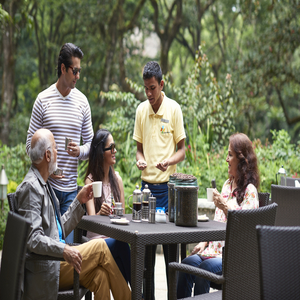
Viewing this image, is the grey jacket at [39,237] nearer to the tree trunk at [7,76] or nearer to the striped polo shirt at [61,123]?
the striped polo shirt at [61,123]

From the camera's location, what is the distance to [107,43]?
18781mm

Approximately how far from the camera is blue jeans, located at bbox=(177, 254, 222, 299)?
10.5ft

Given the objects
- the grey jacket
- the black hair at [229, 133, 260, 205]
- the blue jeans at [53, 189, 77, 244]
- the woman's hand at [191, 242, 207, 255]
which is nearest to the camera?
the grey jacket

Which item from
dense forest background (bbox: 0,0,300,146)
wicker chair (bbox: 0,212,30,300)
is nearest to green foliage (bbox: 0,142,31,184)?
dense forest background (bbox: 0,0,300,146)

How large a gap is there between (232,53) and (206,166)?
1282 centimetres

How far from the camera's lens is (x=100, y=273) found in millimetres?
3123

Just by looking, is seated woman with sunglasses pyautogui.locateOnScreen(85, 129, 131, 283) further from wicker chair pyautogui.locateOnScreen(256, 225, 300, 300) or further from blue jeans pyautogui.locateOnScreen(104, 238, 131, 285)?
wicker chair pyautogui.locateOnScreen(256, 225, 300, 300)

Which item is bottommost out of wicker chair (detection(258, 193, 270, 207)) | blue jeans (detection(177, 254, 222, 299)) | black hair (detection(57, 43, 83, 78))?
blue jeans (detection(177, 254, 222, 299))

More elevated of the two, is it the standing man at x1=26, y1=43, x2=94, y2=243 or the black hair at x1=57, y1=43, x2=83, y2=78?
the black hair at x1=57, y1=43, x2=83, y2=78

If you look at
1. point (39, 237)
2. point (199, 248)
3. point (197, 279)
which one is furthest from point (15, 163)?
point (39, 237)

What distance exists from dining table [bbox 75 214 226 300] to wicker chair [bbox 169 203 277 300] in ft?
1.05

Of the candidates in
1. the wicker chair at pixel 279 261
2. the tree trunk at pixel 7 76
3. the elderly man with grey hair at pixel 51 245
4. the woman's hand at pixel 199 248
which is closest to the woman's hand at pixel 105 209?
the elderly man with grey hair at pixel 51 245

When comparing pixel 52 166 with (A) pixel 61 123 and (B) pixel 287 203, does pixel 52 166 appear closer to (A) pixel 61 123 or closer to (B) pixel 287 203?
(A) pixel 61 123

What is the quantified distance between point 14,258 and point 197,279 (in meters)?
1.57
